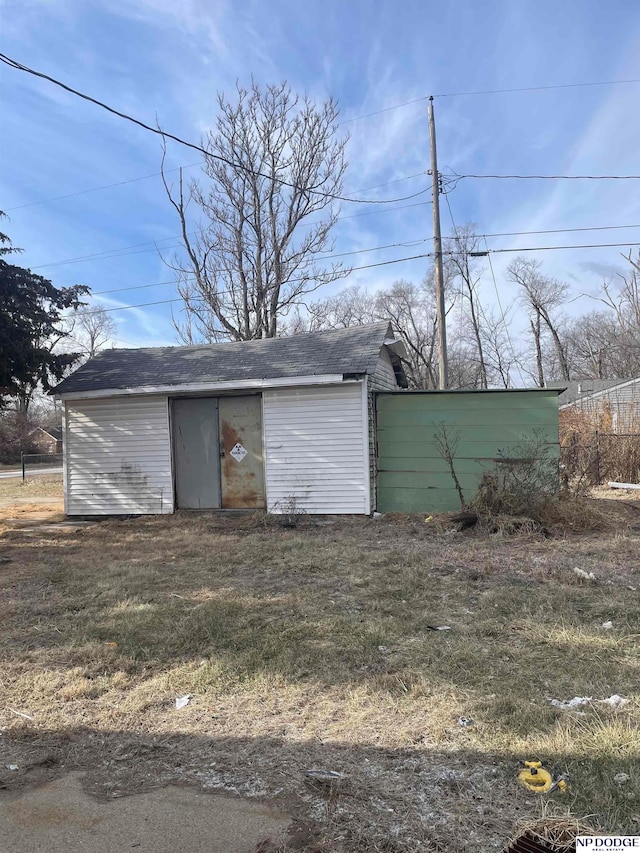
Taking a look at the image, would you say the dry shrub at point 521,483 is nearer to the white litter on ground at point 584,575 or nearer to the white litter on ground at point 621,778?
the white litter on ground at point 584,575

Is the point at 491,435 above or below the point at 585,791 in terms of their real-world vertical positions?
above

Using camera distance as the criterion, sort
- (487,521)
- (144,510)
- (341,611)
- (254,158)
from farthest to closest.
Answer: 1. (254,158)
2. (144,510)
3. (487,521)
4. (341,611)

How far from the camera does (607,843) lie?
183 centimetres

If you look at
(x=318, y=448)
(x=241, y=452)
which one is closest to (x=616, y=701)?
(x=318, y=448)

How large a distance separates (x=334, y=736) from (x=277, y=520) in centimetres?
662

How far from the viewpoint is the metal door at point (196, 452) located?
10383mm

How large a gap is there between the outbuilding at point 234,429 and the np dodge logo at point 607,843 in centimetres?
757

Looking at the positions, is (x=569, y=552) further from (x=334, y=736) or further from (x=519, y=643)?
(x=334, y=736)

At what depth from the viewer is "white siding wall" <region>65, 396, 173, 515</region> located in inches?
412

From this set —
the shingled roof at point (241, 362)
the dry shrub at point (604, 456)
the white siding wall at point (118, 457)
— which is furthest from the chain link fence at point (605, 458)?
the white siding wall at point (118, 457)

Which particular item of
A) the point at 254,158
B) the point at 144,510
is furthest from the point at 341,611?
the point at 254,158

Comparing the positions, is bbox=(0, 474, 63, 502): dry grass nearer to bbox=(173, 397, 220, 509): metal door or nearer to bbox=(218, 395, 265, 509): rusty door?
bbox=(173, 397, 220, 509): metal door

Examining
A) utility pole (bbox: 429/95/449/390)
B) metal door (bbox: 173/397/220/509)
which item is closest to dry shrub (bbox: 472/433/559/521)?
metal door (bbox: 173/397/220/509)

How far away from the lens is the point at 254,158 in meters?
23.7
